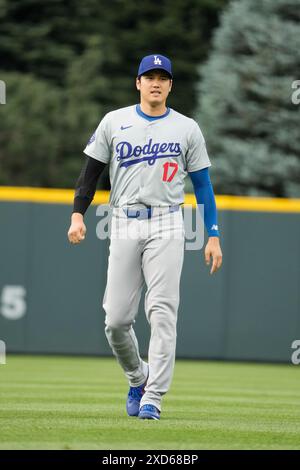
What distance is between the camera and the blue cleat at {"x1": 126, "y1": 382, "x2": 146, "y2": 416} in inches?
253

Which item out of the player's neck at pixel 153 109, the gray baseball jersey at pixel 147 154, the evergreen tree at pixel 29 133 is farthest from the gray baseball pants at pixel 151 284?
the evergreen tree at pixel 29 133

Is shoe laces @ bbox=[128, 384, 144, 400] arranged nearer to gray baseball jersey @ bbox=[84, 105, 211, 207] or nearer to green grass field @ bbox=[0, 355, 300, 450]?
→ green grass field @ bbox=[0, 355, 300, 450]

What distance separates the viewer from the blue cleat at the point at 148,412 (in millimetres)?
6129

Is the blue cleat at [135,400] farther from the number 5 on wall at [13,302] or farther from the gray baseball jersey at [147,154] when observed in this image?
the number 5 on wall at [13,302]

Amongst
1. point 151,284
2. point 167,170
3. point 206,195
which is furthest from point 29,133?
point 151,284

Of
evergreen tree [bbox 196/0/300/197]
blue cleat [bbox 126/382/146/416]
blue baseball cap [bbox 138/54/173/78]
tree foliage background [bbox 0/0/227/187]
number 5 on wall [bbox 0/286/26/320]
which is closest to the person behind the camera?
blue baseball cap [bbox 138/54/173/78]

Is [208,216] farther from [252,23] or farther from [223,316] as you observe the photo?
[252,23]

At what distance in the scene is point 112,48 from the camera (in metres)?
29.7

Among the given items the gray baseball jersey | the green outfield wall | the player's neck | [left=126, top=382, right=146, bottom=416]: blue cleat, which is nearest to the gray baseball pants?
the gray baseball jersey

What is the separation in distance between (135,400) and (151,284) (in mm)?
675

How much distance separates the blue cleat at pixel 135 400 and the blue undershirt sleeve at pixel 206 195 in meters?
0.91

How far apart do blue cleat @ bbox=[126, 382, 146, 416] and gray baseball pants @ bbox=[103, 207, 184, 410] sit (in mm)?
210

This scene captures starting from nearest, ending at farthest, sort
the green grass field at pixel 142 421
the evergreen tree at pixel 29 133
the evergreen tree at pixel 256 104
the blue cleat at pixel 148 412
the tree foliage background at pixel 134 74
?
1. the green grass field at pixel 142 421
2. the blue cleat at pixel 148 412
3. the evergreen tree at pixel 256 104
4. the tree foliage background at pixel 134 74
5. the evergreen tree at pixel 29 133

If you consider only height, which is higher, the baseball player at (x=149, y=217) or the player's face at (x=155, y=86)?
the player's face at (x=155, y=86)
